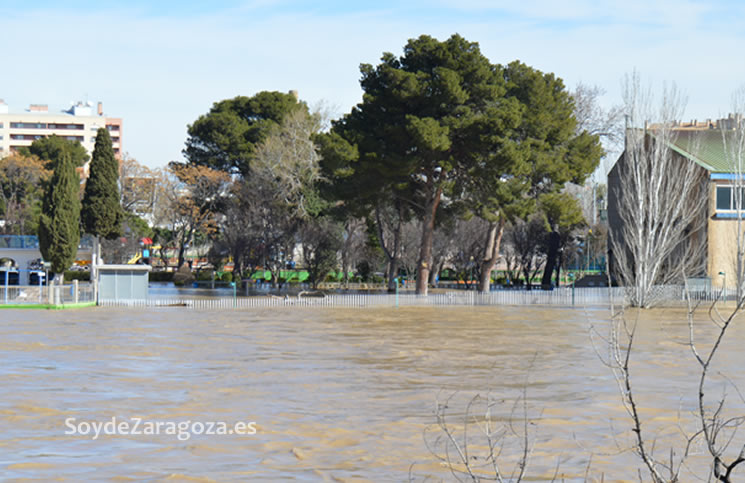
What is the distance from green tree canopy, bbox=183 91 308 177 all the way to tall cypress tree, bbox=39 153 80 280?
24788 millimetres

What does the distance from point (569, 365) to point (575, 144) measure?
32225mm

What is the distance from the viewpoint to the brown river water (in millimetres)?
12383

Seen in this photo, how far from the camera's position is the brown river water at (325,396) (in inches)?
488

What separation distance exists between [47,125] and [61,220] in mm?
92238

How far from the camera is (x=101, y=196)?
5706cm

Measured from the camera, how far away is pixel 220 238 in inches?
2881

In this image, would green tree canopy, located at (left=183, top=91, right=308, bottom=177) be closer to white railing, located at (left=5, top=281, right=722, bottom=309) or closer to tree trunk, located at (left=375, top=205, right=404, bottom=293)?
tree trunk, located at (left=375, top=205, right=404, bottom=293)

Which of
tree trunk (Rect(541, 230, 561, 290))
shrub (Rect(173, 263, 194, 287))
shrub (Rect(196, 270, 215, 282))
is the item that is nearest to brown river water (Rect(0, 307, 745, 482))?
tree trunk (Rect(541, 230, 561, 290))

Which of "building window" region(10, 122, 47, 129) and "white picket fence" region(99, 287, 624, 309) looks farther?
"building window" region(10, 122, 47, 129)

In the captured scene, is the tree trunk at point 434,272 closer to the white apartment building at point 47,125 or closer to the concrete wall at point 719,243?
the concrete wall at point 719,243

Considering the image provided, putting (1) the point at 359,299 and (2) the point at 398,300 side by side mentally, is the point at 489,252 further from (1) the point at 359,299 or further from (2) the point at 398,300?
(1) the point at 359,299

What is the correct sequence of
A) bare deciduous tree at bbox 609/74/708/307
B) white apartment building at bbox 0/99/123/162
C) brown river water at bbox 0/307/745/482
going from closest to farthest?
brown river water at bbox 0/307/745/482
bare deciduous tree at bbox 609/74/708/307
white apartment building at bbox 0/99/123/162

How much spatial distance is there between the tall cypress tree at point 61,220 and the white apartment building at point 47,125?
84.4 m

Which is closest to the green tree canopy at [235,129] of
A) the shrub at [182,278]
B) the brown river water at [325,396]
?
the shrub at [182,278]
